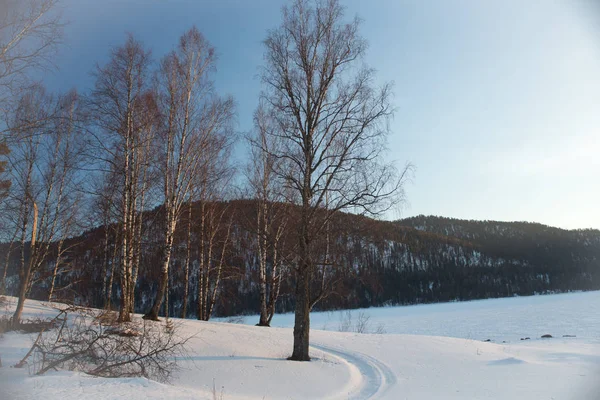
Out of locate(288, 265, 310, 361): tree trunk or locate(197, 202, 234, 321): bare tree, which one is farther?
locate(197, 202, 234, 321): bare tree

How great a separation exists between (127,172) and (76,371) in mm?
7302

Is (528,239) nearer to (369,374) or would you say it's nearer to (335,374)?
(369,374)

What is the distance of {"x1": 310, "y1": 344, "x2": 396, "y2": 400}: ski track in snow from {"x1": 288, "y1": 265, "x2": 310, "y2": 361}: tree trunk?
151cm

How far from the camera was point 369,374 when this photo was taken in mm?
8984

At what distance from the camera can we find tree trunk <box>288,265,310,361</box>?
9.52 meters

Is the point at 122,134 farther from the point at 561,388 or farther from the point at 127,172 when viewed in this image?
the point at 561,388

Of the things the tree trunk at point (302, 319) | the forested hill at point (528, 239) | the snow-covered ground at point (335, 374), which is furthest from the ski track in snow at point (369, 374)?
the forested hill at point (528, 239)

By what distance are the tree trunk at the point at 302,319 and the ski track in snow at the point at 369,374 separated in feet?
4.95

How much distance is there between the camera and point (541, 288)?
10000 centimetres

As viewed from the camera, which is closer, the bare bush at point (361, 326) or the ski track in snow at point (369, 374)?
the ski track in snow at point (369, 374)

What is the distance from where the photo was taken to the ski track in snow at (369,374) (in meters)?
7.48

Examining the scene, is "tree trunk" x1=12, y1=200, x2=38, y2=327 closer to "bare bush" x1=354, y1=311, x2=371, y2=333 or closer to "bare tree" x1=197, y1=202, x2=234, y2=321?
"bare tree" x1=197, y1=202, x2=234, y2=321

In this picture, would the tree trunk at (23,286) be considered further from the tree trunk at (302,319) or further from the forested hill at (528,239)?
the forested hill at (528,239)

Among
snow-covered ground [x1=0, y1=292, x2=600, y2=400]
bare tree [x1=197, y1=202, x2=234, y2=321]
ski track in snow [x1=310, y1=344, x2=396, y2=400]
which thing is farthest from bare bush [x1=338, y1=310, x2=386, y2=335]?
snow-covered ground [x1=0, y1=292, x2=600, y2=400]
